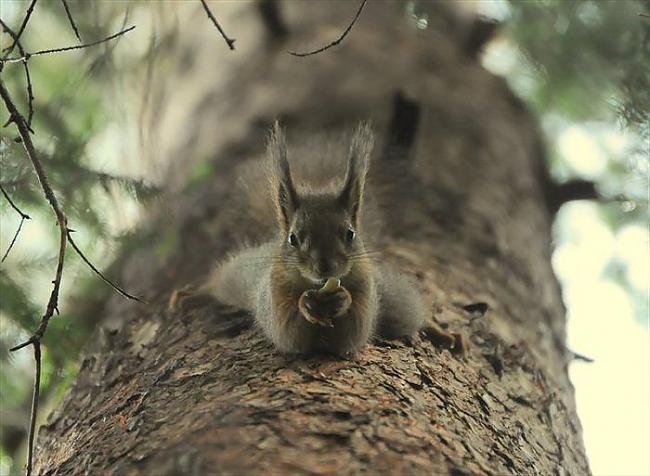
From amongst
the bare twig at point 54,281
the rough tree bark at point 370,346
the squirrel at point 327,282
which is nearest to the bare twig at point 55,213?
the bare twig at point 54,281

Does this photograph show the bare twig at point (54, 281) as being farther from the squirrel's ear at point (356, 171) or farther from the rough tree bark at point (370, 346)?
the squirrel's ear at point (356, 171)

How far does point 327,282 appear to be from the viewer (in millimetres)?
1896

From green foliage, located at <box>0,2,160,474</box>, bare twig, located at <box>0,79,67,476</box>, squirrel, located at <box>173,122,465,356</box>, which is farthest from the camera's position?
green foliage, located at <box>0,2,160,474</box>

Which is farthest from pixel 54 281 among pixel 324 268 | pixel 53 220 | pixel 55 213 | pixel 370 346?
pixel 53 220

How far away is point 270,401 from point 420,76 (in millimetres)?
2156

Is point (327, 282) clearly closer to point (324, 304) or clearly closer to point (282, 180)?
point (324, 304)

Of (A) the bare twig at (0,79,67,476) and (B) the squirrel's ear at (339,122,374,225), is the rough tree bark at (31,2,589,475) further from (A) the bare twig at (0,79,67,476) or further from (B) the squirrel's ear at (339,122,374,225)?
(B) the squirrel's ear at (339,122,374,225)

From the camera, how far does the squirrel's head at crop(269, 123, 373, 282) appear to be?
1868 mm

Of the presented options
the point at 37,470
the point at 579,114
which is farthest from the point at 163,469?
the point at 579,114

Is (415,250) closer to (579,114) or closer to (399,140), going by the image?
(399,140)

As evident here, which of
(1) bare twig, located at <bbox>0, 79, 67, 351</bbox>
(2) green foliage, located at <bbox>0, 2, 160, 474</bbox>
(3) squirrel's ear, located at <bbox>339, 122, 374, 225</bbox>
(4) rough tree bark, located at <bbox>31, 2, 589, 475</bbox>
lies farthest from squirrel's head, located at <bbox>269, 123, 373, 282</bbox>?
(1) bare twig, located at <bbox>0, 79, 67, 351</bbox>

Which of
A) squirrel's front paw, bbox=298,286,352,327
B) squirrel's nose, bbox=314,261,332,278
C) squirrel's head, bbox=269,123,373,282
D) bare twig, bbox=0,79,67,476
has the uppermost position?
squirrel's head, bbox=269,123,373,282

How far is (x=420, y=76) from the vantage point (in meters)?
3.33

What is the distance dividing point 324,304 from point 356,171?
0.34m
